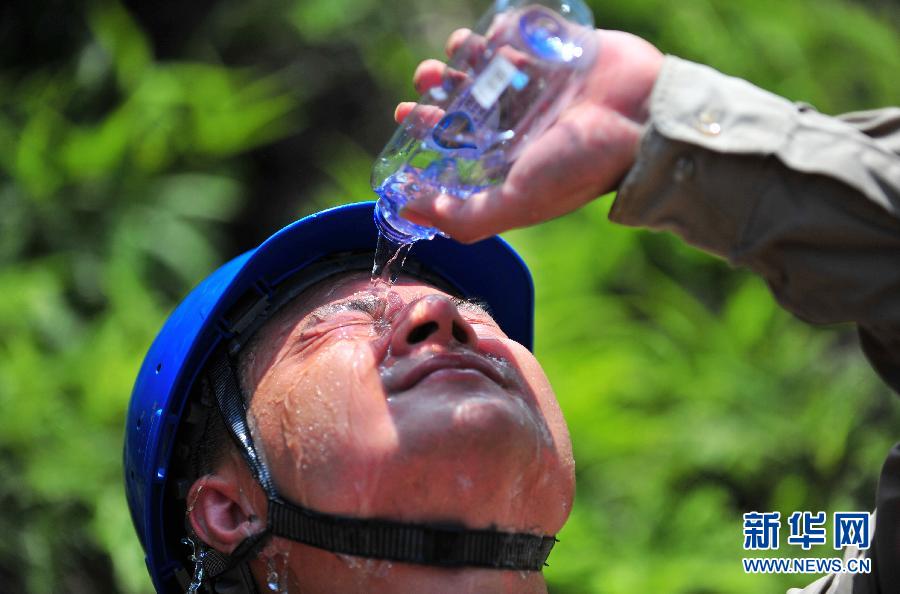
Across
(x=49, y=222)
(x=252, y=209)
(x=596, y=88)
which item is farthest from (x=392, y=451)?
(x=252, y=209)

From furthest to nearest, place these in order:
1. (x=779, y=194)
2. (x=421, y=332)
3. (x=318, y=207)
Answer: (x=318, y=207) → (x=421, y=332) → (x=779, y=194)

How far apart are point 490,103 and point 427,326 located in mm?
544

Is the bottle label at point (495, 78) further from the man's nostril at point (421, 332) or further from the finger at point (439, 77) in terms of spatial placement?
the man's nostril at point (421, 332)

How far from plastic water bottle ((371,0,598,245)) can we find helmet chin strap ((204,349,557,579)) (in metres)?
0.67

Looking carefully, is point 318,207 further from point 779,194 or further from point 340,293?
point 779,194

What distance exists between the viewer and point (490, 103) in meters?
2.29

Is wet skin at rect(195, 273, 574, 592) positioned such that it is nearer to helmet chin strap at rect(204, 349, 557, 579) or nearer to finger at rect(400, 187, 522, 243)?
helmet chin strap at rect(204, 349, 557, 579)

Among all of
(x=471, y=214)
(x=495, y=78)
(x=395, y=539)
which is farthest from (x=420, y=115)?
(x=395, y=539)

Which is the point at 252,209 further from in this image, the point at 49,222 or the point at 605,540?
the point at 605,540

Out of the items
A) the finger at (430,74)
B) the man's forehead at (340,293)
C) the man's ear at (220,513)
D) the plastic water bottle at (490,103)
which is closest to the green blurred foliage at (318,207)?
the man's ear at (220,513)

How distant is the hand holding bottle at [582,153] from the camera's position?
6.58ft

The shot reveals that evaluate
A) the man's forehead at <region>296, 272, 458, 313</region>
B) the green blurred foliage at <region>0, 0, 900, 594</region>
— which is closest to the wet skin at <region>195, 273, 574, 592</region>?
the man's forehead at <region>296, 272, 458, 313</region>

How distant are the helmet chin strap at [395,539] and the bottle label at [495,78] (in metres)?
0.94

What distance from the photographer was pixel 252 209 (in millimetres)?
7125
